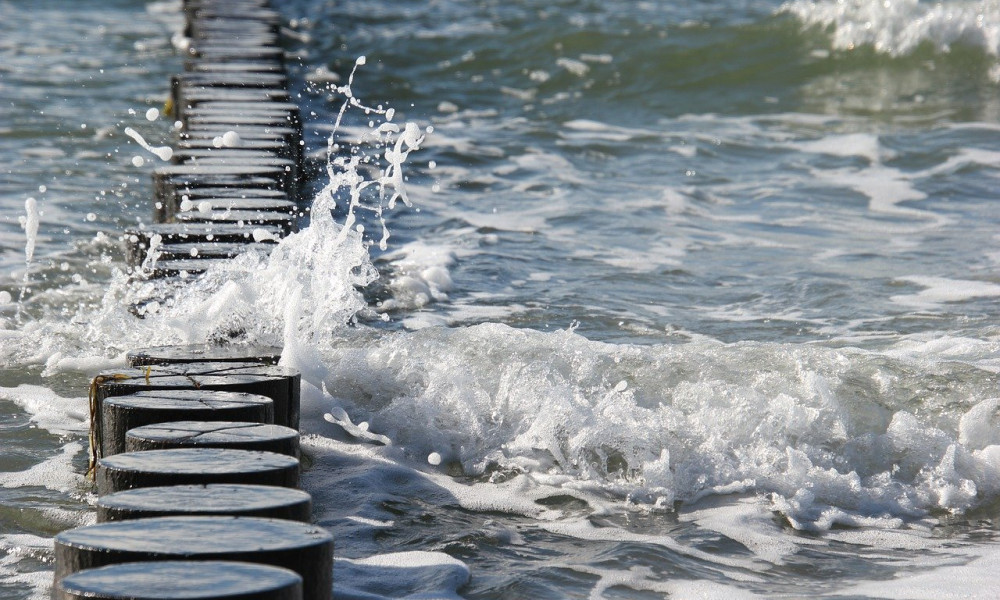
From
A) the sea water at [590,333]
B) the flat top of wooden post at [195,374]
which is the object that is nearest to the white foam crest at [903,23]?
the sea water at [590,333]

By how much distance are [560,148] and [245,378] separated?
24.9 feet

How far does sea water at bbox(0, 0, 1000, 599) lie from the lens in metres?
3.70

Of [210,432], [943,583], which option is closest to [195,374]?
[210,432]

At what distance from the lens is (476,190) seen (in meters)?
9.36

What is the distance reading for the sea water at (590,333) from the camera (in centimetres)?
370

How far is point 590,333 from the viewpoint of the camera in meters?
5.78

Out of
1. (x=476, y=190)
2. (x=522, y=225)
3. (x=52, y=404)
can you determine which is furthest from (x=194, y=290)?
(x=476, y=190)

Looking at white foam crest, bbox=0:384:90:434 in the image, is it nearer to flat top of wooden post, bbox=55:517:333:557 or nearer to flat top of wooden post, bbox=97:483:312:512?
Result: flat top of wooden post, bbox=97:483:312:512

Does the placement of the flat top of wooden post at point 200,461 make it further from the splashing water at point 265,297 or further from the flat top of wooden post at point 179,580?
the splashing water at point 265,297

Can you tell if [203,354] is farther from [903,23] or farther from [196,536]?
[903,23]

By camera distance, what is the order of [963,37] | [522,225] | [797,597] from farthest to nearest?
[963,37], [522,225], [797,597]

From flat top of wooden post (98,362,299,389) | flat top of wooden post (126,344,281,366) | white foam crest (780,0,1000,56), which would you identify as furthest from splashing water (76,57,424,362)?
white foam crest (780,0,1000,56)

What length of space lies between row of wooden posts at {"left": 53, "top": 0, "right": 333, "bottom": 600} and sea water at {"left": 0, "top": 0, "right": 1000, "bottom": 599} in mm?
405

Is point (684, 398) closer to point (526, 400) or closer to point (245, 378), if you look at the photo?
point (526, 400)
